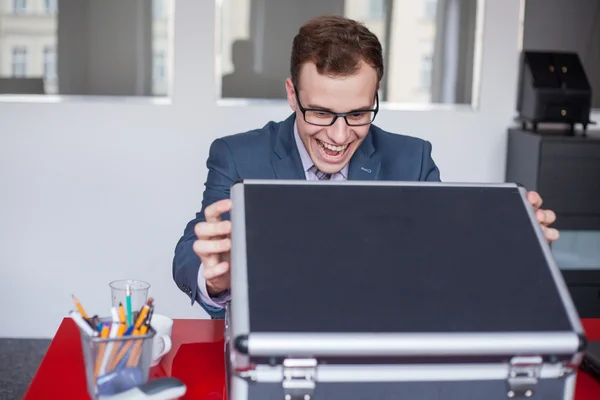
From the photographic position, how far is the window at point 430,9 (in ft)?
12.8

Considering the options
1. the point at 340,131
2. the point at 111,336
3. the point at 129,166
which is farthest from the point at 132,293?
the point at 129,166

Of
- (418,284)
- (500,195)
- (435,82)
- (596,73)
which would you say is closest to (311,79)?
(500,195)

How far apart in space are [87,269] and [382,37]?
5.69 feet

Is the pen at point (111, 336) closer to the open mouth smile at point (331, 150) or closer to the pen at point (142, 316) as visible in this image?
the pen at point (142, 316)

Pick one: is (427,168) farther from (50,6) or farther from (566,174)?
(50,6)

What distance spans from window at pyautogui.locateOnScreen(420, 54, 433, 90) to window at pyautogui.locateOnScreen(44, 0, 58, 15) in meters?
1.71

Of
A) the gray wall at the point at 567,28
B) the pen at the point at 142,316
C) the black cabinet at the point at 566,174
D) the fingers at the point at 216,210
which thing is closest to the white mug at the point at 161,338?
the pen at the point at 142,316

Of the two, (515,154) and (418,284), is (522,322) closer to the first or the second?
(418,284)

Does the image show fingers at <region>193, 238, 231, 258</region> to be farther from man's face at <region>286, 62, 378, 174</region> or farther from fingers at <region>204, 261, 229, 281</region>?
man's face at <region>286, 62, 378, 174</region>

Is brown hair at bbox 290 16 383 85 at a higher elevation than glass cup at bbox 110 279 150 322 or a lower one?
higher

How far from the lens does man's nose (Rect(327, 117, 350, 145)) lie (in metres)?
1.83

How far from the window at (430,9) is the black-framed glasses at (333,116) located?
86.2 inches

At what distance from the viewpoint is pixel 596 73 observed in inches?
157

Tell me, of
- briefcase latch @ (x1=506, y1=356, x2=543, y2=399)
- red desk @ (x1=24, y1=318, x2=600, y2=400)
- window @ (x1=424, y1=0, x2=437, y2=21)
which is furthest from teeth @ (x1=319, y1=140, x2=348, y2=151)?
window @ (x1=424, y1=0, x2=437, y2=21)
